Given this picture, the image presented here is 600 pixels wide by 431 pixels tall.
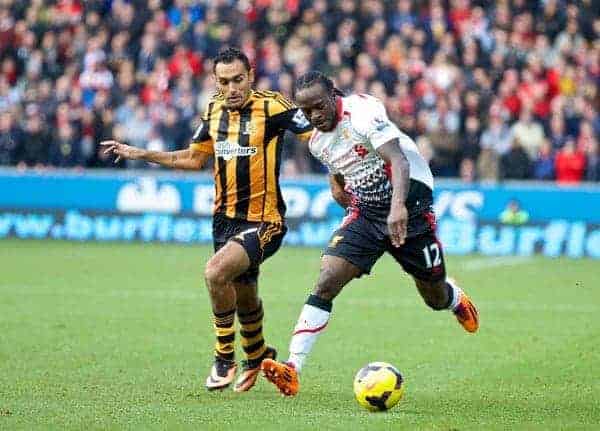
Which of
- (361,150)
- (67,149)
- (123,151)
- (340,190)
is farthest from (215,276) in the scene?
(67,149)

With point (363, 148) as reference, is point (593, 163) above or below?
below

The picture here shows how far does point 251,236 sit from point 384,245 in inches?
34.7

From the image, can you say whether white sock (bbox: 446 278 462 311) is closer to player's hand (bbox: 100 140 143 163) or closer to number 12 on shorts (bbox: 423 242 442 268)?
number 12 on shorts (bbox: 423 242 442 268)

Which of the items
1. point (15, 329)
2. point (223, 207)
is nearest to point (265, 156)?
point (223, 207)

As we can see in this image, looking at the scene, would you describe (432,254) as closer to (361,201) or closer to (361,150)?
(361,201)

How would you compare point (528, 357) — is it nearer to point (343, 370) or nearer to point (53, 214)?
point (343, 370)

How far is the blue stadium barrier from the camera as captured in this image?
63.8ft

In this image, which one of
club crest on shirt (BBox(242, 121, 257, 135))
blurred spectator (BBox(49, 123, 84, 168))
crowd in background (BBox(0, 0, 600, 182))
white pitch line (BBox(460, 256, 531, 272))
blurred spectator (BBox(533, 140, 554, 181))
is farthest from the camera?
blurred spectator (BBox(49, 123, 84, 168))

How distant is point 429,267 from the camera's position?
27.0 ft

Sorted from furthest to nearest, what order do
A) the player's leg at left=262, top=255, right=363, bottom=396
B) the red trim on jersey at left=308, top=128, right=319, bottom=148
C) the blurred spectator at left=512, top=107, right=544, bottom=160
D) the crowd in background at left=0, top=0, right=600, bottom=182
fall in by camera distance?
the crowd in background at left=0, top=0, right=600, bottom=182
the blurred spectator at left=512, top=107, right=544, bottom=160
the red trim on jersey at left=308, top=128, right=319, bottom=148
the player's leg at left=262, top=255, right=363, bottom=396

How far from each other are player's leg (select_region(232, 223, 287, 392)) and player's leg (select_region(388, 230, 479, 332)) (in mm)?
826

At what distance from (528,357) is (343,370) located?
5.14 ft

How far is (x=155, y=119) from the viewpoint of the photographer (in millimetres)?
22422

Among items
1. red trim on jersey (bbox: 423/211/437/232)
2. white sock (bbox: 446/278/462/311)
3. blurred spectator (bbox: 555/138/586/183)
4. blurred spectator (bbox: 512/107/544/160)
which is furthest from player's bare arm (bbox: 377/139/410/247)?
blurred spectator (bbox: 512/107/544/160)
